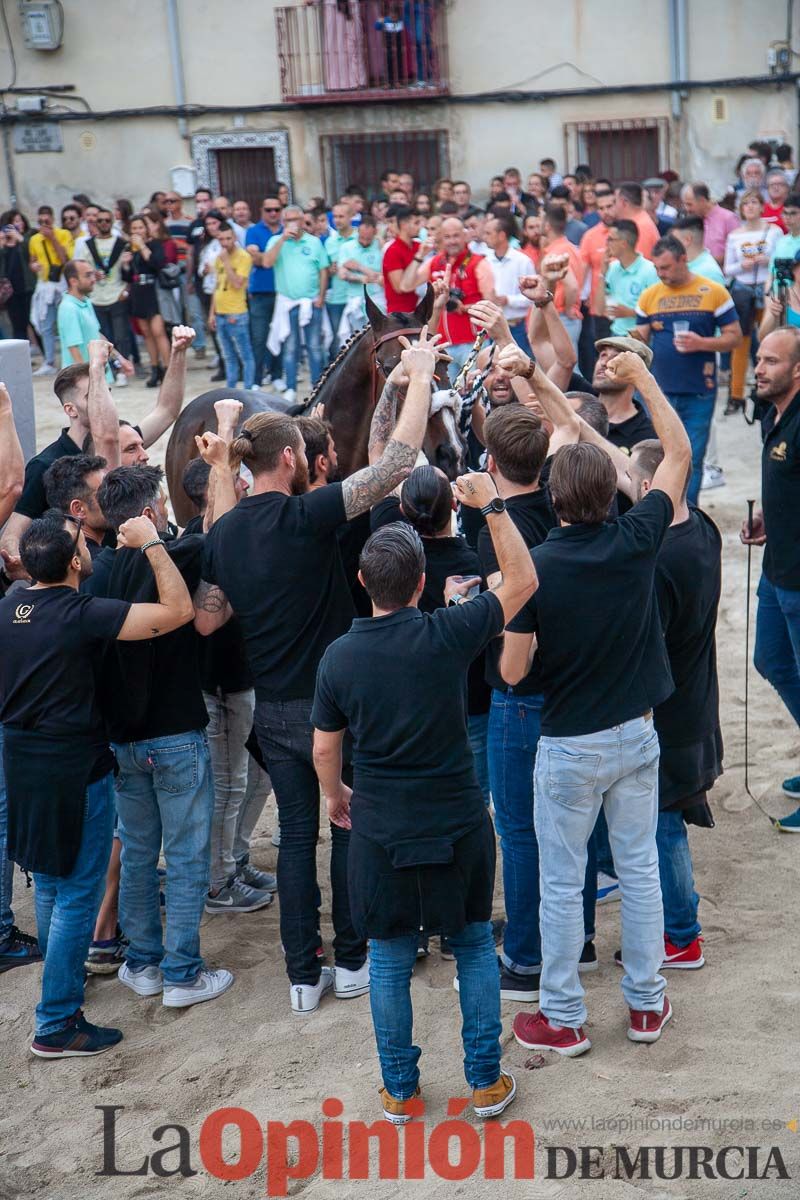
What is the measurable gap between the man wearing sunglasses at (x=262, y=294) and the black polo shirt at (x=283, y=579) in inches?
438

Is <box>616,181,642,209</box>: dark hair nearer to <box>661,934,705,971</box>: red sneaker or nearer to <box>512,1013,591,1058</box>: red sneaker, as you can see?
<box>661,934,705,971</box>: red sneaker

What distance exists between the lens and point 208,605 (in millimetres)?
4906

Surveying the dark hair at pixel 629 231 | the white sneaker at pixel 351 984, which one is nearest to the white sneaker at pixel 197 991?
the white sneaker at pixel 351 984

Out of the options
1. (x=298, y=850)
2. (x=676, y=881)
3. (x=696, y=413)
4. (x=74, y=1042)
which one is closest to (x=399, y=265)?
(x=696, y=413)

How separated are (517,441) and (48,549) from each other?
165 cm

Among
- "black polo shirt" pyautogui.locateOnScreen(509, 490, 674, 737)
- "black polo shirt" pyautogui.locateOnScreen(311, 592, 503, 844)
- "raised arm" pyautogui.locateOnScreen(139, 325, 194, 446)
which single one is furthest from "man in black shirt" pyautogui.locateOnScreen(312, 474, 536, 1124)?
"raised arm" pyautogui.locateOnScreen(139, 325, 194, 446)

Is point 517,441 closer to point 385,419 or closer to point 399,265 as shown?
point 385,419

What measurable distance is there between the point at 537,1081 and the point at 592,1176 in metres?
0.48

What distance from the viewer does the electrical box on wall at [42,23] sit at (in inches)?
888

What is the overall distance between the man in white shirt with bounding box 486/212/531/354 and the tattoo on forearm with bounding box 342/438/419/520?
690cm

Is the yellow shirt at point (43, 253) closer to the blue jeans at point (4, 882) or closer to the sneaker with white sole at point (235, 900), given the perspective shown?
the blue jeans at point (4, 882)

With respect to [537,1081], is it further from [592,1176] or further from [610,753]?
[610,753]

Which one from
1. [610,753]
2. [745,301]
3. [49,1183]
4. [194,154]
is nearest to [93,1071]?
[49,1183]

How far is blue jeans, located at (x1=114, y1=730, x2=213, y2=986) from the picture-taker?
486cm
